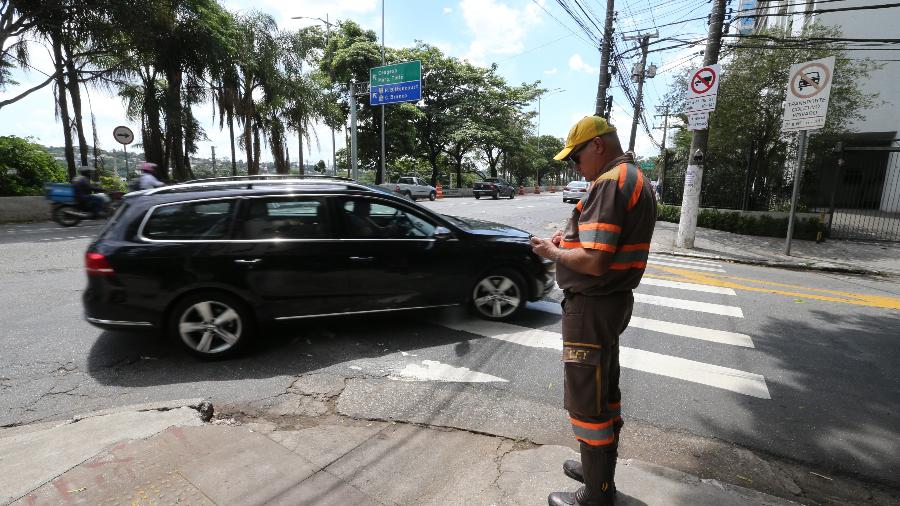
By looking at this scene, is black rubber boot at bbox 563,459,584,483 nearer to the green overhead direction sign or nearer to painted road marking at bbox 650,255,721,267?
painted road marking at bbox 650,255,721,267

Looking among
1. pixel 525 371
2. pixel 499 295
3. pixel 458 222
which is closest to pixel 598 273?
pixel 525 371

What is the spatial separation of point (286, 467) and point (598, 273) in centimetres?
201

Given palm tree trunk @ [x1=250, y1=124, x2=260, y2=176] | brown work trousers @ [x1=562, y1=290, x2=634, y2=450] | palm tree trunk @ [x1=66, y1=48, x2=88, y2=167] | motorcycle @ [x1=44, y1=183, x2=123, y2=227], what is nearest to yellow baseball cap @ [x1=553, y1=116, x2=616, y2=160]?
brown work trousers @ [x1=562, y1=290, x2=634, y2=450]

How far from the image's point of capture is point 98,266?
3656 mm

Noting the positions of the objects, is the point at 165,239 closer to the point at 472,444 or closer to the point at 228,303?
the point at 228,303

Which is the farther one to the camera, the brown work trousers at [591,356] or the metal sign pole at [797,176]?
the metal sign pole at [797,176]

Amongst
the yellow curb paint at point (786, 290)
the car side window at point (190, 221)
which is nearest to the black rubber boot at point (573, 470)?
the car side window at point (190, 221)

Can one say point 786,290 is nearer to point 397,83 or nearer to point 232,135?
point 397,83

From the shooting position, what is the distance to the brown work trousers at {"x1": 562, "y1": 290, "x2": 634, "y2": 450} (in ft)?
Answer: 6.64

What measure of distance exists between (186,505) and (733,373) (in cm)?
415

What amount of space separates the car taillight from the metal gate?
15038 millimetres

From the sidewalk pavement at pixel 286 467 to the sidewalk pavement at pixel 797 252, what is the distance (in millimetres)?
9117

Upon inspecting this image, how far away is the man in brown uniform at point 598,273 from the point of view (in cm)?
195

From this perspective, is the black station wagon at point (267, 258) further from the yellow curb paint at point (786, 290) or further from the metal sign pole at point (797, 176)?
the metal sign pole at point (797, 176)
